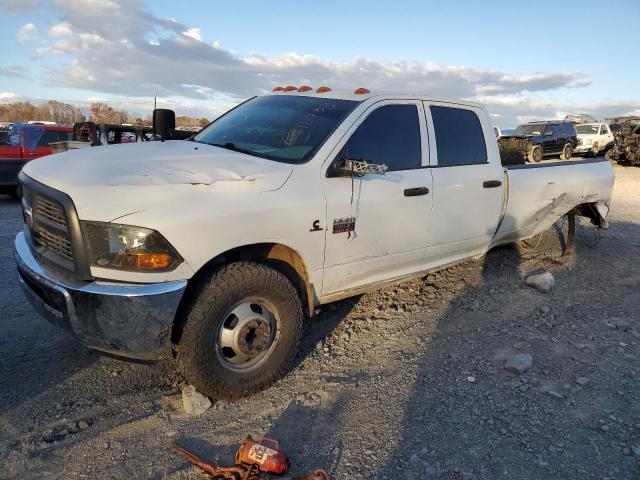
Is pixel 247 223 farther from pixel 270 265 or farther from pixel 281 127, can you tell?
pixel 281 127

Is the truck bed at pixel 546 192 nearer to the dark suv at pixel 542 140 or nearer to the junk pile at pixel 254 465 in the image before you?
the junk pile at pixel 254 465

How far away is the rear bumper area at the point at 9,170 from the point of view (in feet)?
33.1

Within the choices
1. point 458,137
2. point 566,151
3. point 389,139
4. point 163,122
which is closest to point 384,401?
point 389,139

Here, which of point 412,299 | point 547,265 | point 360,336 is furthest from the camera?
point 547,265

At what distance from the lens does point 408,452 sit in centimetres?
268

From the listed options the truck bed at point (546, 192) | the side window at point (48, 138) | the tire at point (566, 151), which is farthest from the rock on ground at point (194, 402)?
the tire at point (566, 151)

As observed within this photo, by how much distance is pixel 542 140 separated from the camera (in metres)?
21.1

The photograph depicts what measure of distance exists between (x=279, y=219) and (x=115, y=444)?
154 cm

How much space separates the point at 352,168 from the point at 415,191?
825 mm

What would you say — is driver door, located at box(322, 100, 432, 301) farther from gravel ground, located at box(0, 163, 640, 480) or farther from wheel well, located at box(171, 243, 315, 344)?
gravel ground, located at box(0, 163, 640, 480)

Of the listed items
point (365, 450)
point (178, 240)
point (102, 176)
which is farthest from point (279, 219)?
point (365, 450)

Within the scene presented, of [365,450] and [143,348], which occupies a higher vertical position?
[143,348]

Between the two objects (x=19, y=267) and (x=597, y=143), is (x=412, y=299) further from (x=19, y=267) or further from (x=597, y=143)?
(x=597, y=143)

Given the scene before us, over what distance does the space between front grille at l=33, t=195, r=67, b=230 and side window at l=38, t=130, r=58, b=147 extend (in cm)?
924
